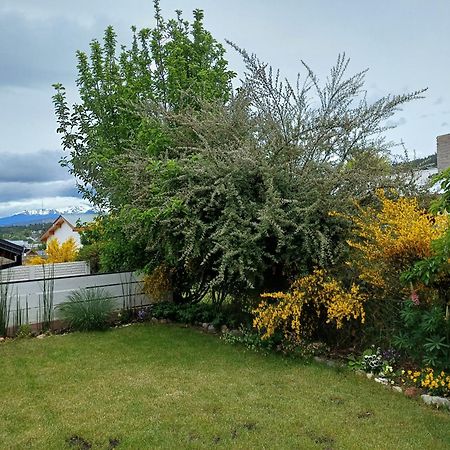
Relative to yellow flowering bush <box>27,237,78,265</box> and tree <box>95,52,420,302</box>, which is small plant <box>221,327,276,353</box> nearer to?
tree <box>95,52,420,302</box>

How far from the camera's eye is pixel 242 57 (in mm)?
7004

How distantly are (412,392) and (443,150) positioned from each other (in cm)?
1265

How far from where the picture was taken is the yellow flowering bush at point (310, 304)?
17.1 ft

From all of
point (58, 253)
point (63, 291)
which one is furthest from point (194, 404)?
point (58, 253)

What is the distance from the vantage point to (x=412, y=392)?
14.4 ft

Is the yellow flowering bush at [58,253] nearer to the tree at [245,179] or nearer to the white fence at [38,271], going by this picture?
the white fence at [38,271]

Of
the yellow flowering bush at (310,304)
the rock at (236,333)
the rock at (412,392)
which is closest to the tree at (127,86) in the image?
the rock at (236,333)

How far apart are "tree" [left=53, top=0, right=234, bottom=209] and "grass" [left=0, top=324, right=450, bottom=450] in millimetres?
3596

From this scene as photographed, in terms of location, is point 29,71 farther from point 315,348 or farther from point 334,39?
point 315,348

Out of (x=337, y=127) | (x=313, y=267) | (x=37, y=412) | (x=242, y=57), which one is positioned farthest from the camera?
(x=242, y=57)

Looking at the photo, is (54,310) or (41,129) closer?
(54,310)

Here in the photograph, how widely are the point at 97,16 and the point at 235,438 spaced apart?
807 centimetres

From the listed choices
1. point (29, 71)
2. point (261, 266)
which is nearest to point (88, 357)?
point (261, 266)

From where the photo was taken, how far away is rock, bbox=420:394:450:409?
4080 millimetres
